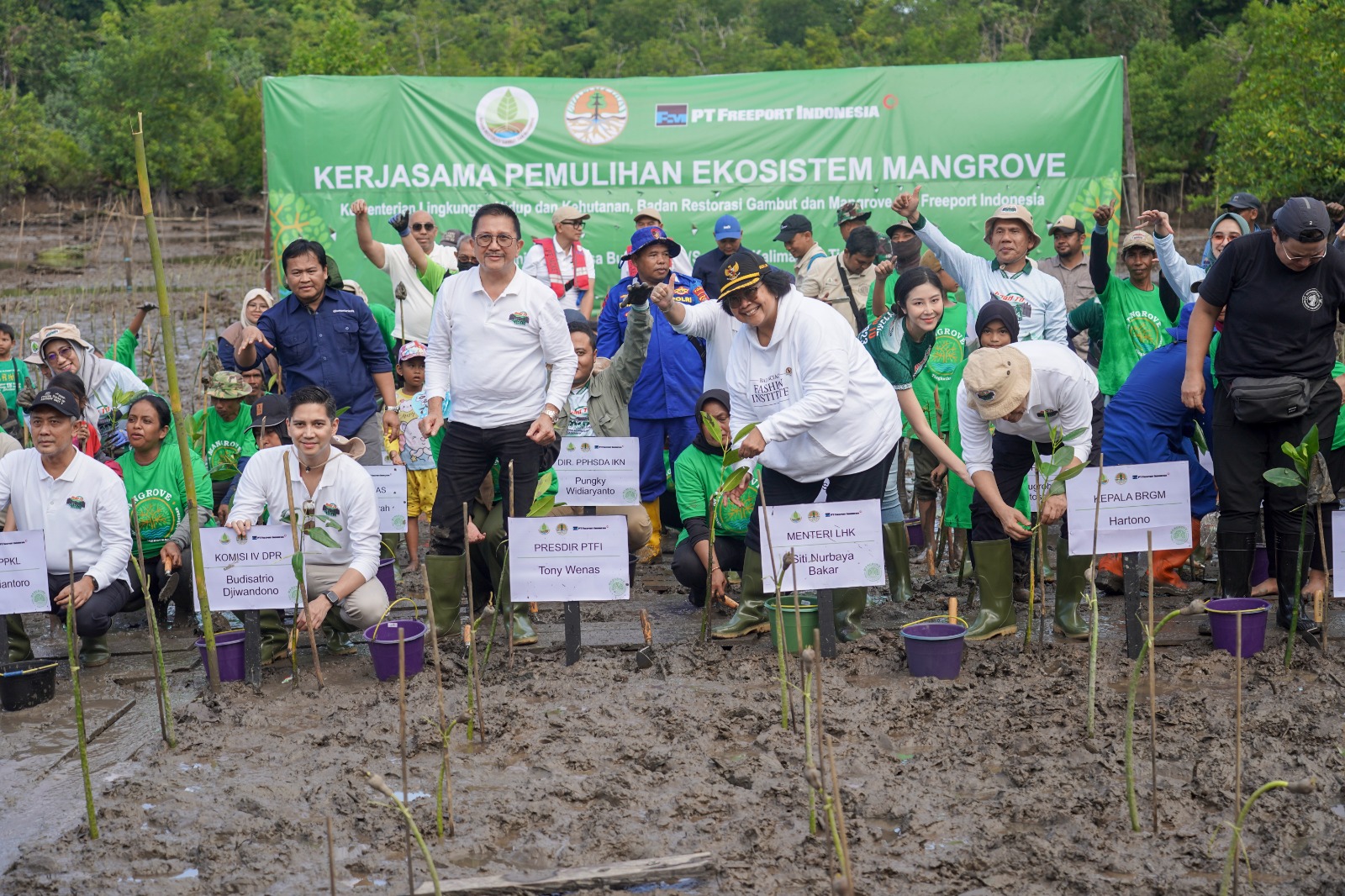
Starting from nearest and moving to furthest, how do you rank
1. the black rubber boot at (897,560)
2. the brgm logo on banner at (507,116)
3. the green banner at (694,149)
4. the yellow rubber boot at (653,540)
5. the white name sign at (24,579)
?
1. the white name sign at (24,579)
2. the black rubber boot at (897,560)
3. the yellow rubber boot at (653,540)
4. the green banner at (694,149)
5. the brgm logo on banner at (507,116)

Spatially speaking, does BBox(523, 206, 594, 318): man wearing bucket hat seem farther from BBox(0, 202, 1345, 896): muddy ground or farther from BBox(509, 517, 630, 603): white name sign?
BBox(509, 517, 630, 603): white name sign

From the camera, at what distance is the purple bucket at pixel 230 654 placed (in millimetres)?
5289

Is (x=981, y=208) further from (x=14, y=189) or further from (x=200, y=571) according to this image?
(x=14, y=189)

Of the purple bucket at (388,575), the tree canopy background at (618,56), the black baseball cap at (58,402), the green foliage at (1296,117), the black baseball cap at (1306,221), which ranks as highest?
the tree canopy background at (618,56)

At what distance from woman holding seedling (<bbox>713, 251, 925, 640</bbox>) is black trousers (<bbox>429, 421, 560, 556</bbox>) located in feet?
3.12

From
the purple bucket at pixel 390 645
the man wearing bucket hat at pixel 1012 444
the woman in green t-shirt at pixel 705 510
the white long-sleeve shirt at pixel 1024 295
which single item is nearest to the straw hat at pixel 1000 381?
the man wearing bucket hat at pixel 1012 444

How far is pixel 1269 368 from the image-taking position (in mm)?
5285

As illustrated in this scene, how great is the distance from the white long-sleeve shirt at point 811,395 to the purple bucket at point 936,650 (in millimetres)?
732

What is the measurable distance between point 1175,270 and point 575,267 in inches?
165

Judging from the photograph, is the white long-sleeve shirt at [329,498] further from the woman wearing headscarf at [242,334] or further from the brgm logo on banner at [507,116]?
the brgm logo on banner at [507,116]

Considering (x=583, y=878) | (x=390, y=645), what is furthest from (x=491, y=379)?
(x=583, y=878)

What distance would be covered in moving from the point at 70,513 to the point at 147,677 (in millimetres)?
849

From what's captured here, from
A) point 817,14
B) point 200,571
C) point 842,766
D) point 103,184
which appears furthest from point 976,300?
point 817,14

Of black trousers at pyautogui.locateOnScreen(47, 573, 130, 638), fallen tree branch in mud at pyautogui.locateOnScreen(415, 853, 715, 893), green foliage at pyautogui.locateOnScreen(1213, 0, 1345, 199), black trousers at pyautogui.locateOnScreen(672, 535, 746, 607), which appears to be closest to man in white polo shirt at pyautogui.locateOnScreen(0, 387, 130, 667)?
black trousers at pyautogui.locateOnScreen(47, 573, 130, 638)
